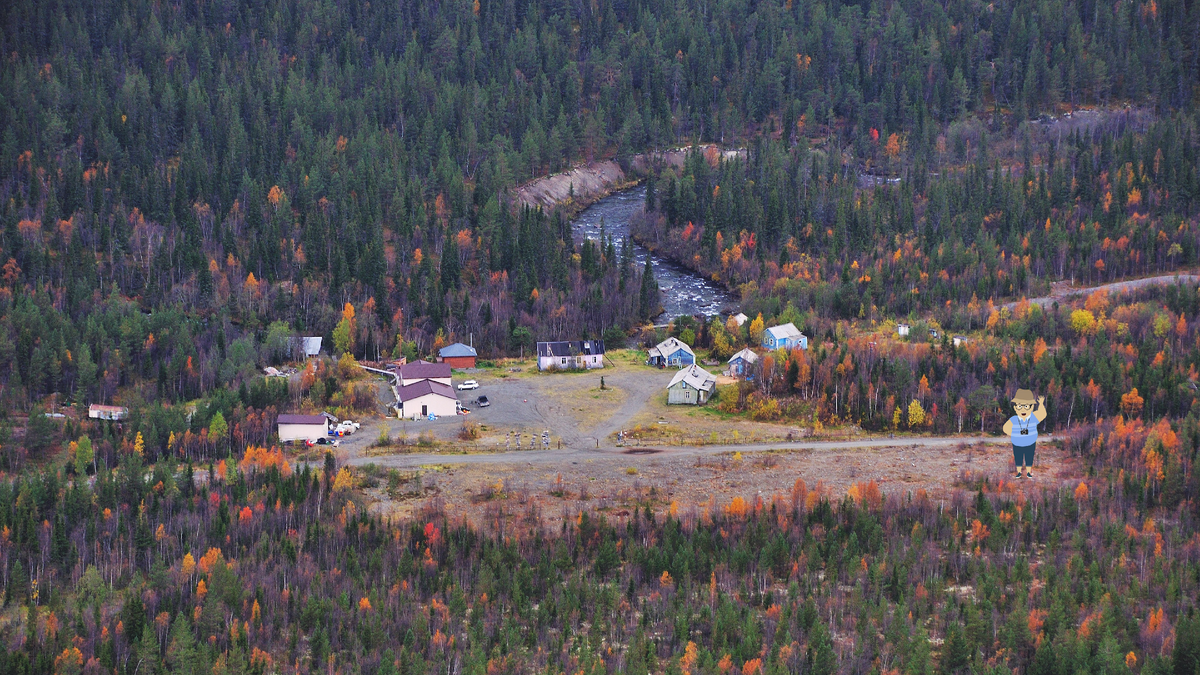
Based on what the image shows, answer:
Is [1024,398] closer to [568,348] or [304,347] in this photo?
[568,348]

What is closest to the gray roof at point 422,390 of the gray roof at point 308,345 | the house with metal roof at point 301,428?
the house with metal roof at point 301,428

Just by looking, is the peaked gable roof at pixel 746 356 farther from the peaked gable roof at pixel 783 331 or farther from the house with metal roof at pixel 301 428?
the house with metal roof at pixel 301 428

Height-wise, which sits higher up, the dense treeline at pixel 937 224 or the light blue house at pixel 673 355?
the dense treeline at pixel 937 224

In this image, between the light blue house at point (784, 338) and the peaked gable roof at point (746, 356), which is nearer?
the peaked gable roof at point (746, 356)

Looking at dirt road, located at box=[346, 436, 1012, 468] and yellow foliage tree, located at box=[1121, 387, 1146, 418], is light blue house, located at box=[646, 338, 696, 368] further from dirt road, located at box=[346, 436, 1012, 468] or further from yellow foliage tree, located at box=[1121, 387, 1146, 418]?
yellow foliage tree, located at box=[1121, 387, 1146, 418]

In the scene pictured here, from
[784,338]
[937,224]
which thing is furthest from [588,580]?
[937,224]

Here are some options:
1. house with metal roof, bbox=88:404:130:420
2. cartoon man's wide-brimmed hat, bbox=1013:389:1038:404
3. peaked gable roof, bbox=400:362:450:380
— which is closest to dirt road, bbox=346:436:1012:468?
cartoon man's wide-brimmed hat, bbox=1013:389:1038:404

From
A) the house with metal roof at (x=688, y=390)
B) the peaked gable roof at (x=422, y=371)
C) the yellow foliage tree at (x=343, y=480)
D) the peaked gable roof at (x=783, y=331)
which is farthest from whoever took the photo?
the peaked gable roof at (x=783, y=331)

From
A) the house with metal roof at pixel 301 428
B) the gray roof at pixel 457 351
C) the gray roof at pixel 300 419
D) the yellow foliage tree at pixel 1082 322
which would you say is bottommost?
the house with metal roof at pixel 301 428
